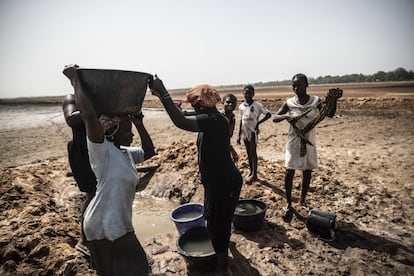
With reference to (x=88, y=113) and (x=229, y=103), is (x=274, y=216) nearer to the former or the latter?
(x=229, y=103)

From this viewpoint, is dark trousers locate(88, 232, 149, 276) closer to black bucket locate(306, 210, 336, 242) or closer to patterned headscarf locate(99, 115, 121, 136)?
patterned headscarf locate(99, 115, 121, 136)

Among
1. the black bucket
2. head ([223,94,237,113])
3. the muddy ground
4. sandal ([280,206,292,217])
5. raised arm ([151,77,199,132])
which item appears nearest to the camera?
raised arm ([151,77,199,132])

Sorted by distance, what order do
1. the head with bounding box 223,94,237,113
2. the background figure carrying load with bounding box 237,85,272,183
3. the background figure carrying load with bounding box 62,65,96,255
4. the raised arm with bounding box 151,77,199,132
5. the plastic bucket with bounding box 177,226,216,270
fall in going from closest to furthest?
the raised arm with bounding box 151,77,199,132 < the background figure carrying load with bounding box 62,65,96,255 < the plastic bucket with bounding box 177,226,216,270 < the head with bounding box 223,94,237,113 < the background figure carrying load with bounding box 237,85,272,183

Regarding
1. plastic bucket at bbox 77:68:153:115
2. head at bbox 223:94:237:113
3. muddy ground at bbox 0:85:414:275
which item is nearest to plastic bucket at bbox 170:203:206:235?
muddy ground at bbox 0:85:414:275

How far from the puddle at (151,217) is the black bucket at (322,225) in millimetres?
2148

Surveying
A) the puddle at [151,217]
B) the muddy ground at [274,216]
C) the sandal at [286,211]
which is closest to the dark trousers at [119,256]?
the muddy ground at [274,216]

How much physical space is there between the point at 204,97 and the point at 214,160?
0.61 m

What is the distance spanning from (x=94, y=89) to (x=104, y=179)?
2.06 ft

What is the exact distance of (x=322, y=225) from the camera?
357 cm

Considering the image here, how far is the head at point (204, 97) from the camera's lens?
2.41m

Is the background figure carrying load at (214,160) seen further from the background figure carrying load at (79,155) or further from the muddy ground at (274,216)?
the background figure carrying load at (79,155)

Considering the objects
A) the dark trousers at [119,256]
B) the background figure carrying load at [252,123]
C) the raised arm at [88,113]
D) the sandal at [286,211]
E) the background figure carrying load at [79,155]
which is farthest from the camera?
the background figure carrying load at [252,123]

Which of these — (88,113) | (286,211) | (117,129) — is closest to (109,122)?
(117,129)

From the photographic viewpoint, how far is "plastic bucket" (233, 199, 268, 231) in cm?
376
